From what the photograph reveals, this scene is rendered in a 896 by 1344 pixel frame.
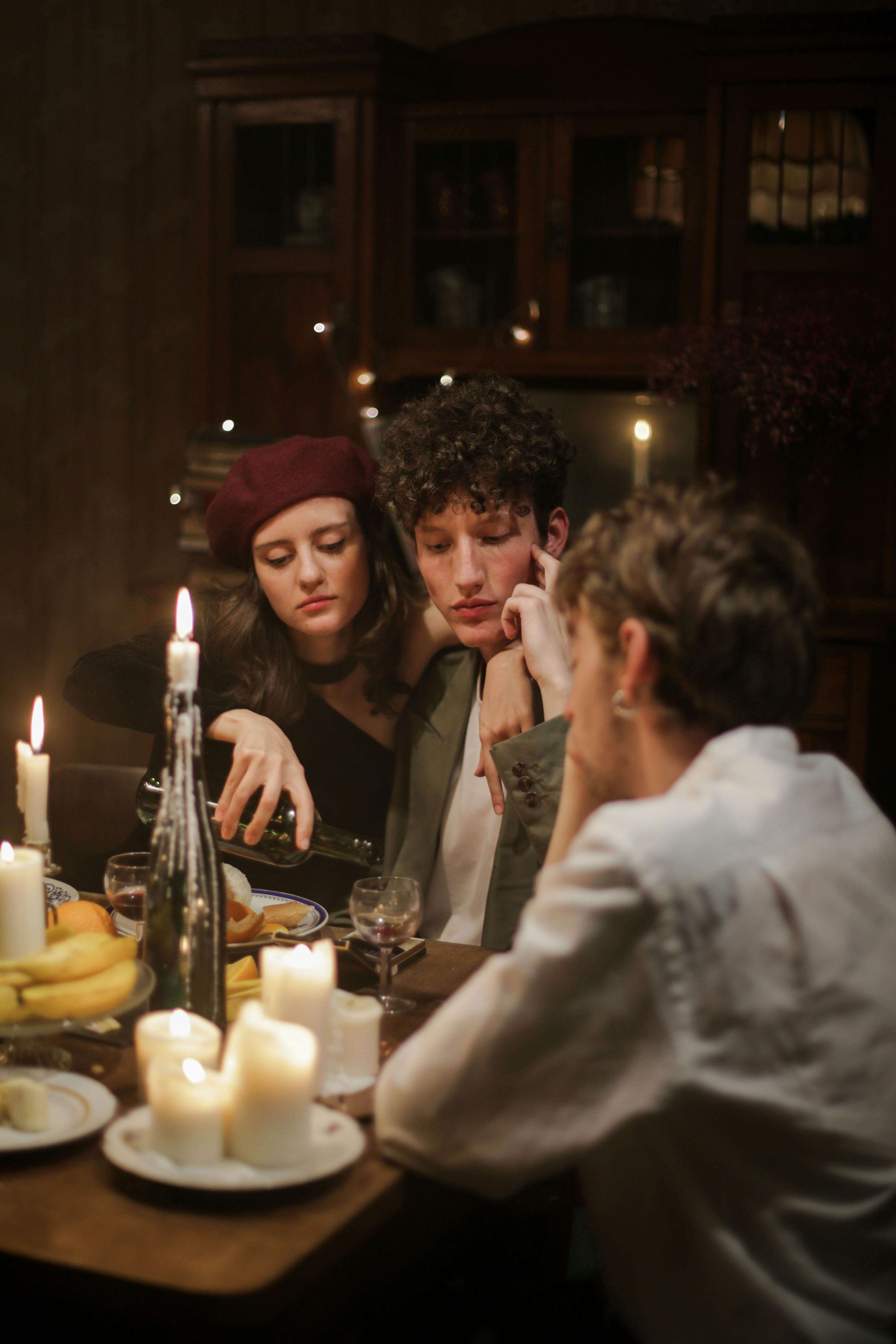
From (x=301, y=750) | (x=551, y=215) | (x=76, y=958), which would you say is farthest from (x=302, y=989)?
(x=551, y=215)

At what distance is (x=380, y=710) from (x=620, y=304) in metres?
2.18

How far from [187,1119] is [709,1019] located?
366 millimetres

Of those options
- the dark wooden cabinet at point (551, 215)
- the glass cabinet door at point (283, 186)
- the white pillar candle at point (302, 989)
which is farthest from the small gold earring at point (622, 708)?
the glass cabinet door at point (283, 186)

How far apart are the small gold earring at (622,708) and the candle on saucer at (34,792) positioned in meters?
0.61

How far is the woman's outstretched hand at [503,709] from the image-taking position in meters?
1.67

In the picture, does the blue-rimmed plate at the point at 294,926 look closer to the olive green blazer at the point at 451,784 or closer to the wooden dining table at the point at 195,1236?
the olive green blazer at the point at 451,784

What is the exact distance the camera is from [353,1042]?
3.40ft

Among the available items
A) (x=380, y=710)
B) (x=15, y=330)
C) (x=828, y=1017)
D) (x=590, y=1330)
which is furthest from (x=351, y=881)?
(x=15, y=330)

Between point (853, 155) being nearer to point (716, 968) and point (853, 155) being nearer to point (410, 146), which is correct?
point (410, 146)

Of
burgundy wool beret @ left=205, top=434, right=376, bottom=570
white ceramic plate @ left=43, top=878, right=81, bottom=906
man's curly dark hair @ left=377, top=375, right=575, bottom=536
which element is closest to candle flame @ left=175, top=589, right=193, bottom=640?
white ceramic plate @ left=43, top=878, right=81, bottom=906

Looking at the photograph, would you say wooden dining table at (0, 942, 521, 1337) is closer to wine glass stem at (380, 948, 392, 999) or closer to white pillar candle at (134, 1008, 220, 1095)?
white pillar candle at (134, 1008, 220, 1095)

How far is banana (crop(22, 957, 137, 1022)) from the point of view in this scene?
0.99 meters

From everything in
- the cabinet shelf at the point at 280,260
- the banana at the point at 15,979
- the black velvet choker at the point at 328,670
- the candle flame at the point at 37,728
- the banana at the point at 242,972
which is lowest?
the banana at the point at 242,972

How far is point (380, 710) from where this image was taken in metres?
1.97
